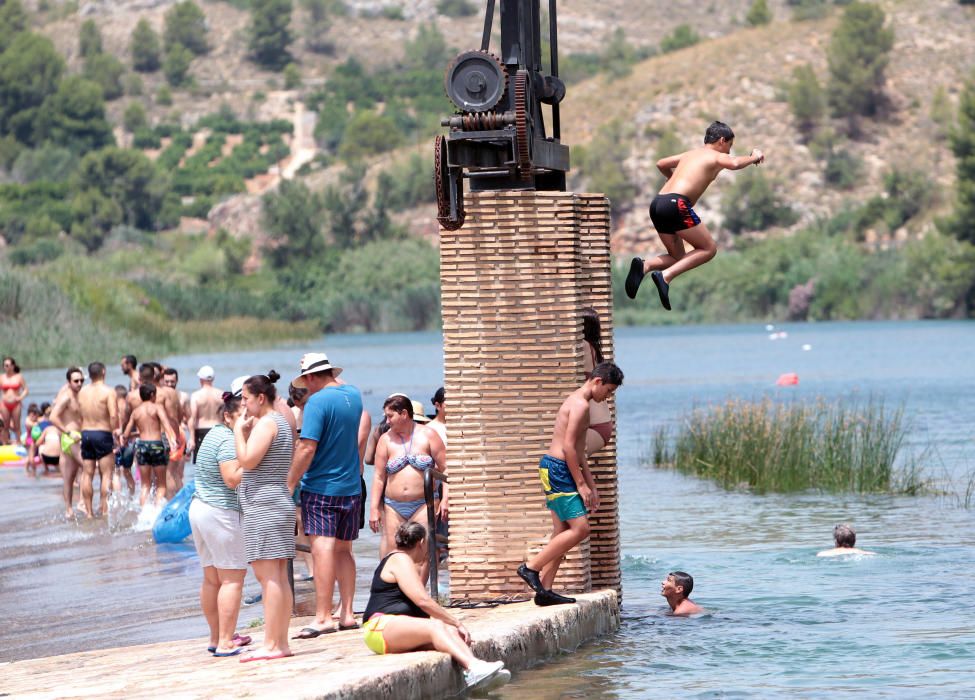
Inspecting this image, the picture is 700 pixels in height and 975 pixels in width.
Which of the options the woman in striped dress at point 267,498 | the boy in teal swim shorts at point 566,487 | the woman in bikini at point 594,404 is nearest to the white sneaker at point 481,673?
the woman in striped dress at point 267,498

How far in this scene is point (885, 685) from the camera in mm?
11617

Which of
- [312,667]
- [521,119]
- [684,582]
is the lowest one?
[684,582]

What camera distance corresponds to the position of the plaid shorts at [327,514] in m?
11.2

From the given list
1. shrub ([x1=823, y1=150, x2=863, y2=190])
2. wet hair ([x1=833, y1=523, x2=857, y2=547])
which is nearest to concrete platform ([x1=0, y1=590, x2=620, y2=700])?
wet hair ([x1=833, y1=523, x2=857, y2=547])

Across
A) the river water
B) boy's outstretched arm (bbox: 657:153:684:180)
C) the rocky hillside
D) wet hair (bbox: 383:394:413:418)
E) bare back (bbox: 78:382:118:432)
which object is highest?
the rocky hillside

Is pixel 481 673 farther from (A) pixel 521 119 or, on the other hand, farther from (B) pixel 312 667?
(A) pixel 521 119

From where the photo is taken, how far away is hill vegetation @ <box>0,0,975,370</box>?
95.4 meters

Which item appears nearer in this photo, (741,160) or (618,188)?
(741,160)

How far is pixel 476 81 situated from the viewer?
12.4 metres

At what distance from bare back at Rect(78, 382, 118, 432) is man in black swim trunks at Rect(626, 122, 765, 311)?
994 centimetres

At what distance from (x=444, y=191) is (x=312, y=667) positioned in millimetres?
3784

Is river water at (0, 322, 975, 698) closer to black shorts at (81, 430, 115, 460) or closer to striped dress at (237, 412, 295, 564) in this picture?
black shorts at (81, 430, 115, 460)

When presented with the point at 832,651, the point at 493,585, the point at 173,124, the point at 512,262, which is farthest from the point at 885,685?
the point at 173,124

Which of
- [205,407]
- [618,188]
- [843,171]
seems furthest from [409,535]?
[843,171]
